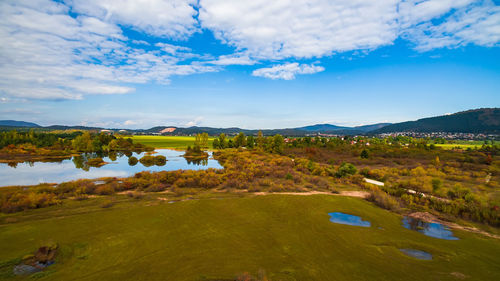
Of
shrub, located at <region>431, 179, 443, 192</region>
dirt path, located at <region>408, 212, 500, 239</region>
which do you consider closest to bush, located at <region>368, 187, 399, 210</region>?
dirt path, located at <region>408, 212, 500, 239</region>

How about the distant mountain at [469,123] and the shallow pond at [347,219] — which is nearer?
the shallow pond at [347,219]

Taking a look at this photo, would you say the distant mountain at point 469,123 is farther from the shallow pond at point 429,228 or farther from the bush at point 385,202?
the shallow pond at point 429,228

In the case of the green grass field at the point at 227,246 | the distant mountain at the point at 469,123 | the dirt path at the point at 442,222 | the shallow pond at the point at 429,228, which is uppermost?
the distant mountain at the point at 469,123

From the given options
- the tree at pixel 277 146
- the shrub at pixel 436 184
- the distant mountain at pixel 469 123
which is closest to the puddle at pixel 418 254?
the shrub at pixel 436 184

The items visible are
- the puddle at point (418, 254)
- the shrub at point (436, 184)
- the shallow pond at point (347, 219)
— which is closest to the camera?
the puddle at point (418, 254)

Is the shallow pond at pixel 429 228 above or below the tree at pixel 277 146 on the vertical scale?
below

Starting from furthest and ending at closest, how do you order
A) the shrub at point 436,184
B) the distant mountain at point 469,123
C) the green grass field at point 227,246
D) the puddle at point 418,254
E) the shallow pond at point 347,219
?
the distant mountain at point 469,123, the shrub at point 436,184, the shallow pond at point 347,219, the puddle at point 418,254, the green grass field at point 227,246
